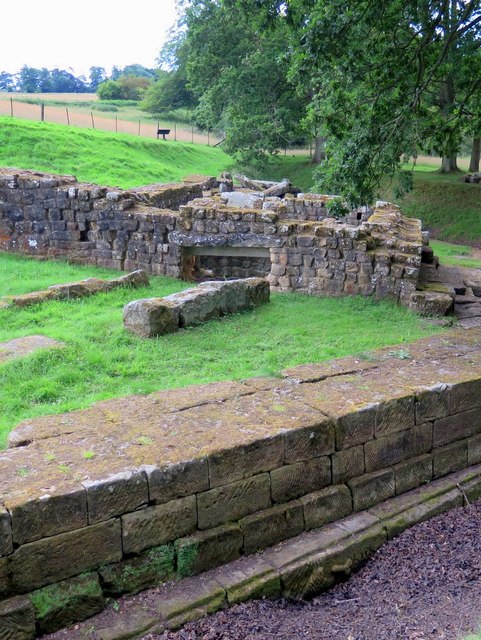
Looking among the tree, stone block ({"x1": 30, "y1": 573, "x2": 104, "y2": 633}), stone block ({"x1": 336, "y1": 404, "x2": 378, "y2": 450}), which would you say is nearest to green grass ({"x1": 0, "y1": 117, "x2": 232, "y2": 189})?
the tree

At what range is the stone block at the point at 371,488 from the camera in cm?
600

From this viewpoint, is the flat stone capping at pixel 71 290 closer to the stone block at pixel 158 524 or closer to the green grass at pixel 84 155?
the stone block at pixel 158 524

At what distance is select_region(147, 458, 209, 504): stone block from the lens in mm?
4773

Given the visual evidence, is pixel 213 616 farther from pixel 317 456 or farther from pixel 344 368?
pixel 344 368

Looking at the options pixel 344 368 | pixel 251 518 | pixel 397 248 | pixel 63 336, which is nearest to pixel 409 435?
pixel 344 368

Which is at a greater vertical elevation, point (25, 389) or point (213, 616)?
point (25, 389)

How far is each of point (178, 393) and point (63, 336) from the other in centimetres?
266

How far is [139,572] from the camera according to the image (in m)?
4.75

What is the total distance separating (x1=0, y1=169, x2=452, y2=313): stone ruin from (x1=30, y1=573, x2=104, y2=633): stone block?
7.47m

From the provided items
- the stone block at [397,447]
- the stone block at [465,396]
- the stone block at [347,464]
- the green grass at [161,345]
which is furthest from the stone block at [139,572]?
the stone block at [465,396]

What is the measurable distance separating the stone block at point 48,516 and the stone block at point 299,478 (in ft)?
5.43

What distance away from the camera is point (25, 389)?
6613 mm

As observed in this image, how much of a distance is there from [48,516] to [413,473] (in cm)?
359

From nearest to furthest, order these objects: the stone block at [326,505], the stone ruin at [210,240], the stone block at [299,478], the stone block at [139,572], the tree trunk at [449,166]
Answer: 1. the stone block at [139,572]
2. the stone block at [299,478]
3. the stone block at [326,505]
4. the stone ruin at [210,240]
5. the tree trunk at [449,166]
